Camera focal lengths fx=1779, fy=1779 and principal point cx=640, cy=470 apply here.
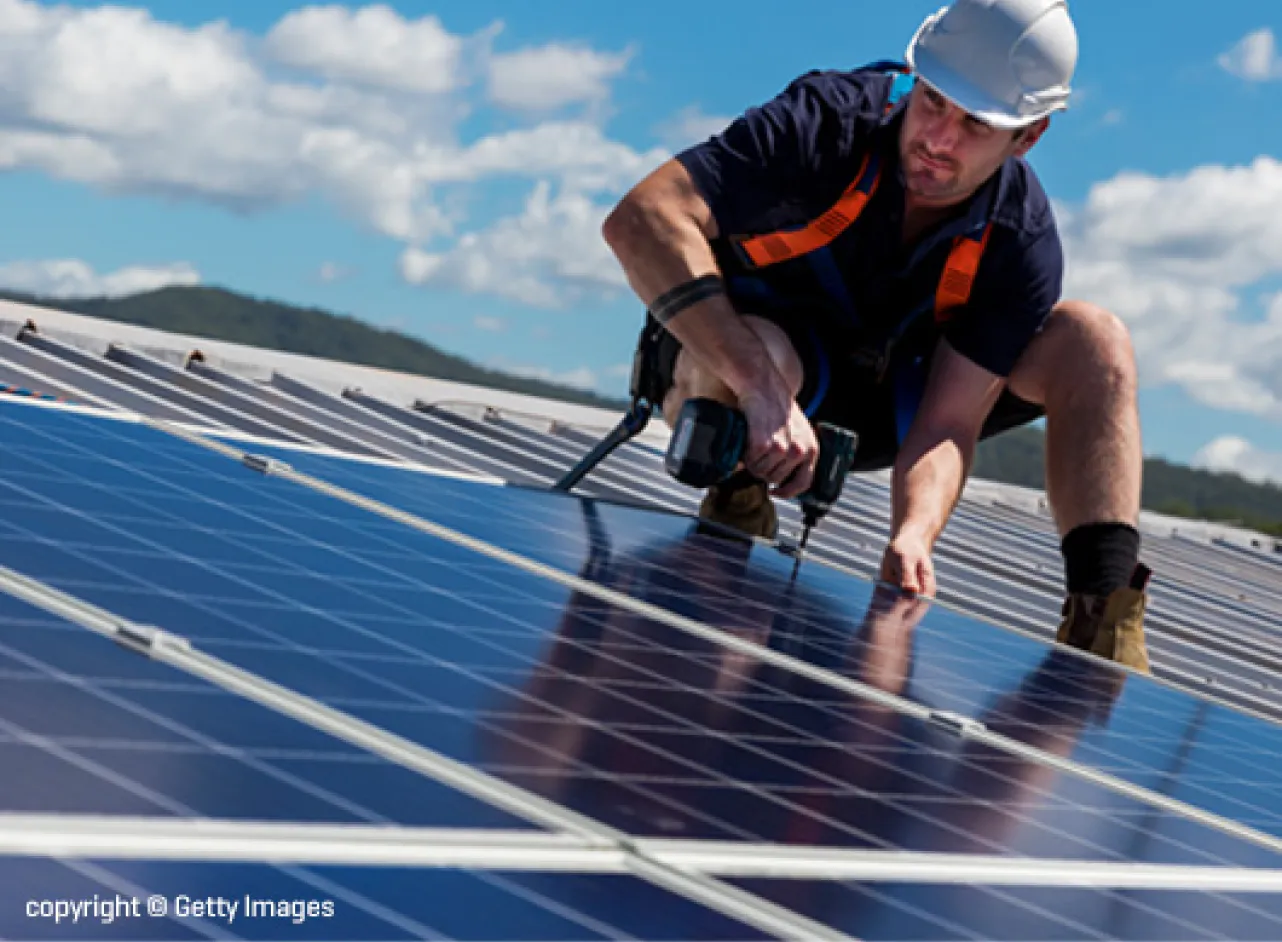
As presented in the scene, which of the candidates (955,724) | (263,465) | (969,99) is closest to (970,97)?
(969,99)

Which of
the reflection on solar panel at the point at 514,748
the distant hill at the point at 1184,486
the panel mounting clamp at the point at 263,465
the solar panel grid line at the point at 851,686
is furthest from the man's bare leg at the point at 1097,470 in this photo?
the distant hill at the point at 1184,486

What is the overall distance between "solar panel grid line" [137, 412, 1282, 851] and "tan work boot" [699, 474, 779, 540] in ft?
9.21

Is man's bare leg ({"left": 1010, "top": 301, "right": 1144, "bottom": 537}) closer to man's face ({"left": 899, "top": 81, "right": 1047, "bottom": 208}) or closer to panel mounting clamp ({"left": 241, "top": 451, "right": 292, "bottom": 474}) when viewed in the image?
man's face ({"left": 899, "top": 81, "right": 1047, "bottom": 208})

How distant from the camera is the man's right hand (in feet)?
19.3

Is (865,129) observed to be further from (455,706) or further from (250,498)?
(455,706)

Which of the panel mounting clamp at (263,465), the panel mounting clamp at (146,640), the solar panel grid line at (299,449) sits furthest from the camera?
the solar panel grid line at (299,449)

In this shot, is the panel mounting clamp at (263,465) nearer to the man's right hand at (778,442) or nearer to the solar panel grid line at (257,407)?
the man's right hand at (778,442)

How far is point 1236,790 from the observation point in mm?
4098

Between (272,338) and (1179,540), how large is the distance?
4559 inches

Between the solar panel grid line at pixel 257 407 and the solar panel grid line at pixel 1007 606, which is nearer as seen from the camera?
the solar panel grid line at pixel 1007 606

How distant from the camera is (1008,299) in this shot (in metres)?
6.99

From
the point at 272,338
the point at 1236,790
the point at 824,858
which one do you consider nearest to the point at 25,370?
the point at 1236,790

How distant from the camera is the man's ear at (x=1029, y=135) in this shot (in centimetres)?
664

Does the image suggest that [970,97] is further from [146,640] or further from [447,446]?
[447,446]
